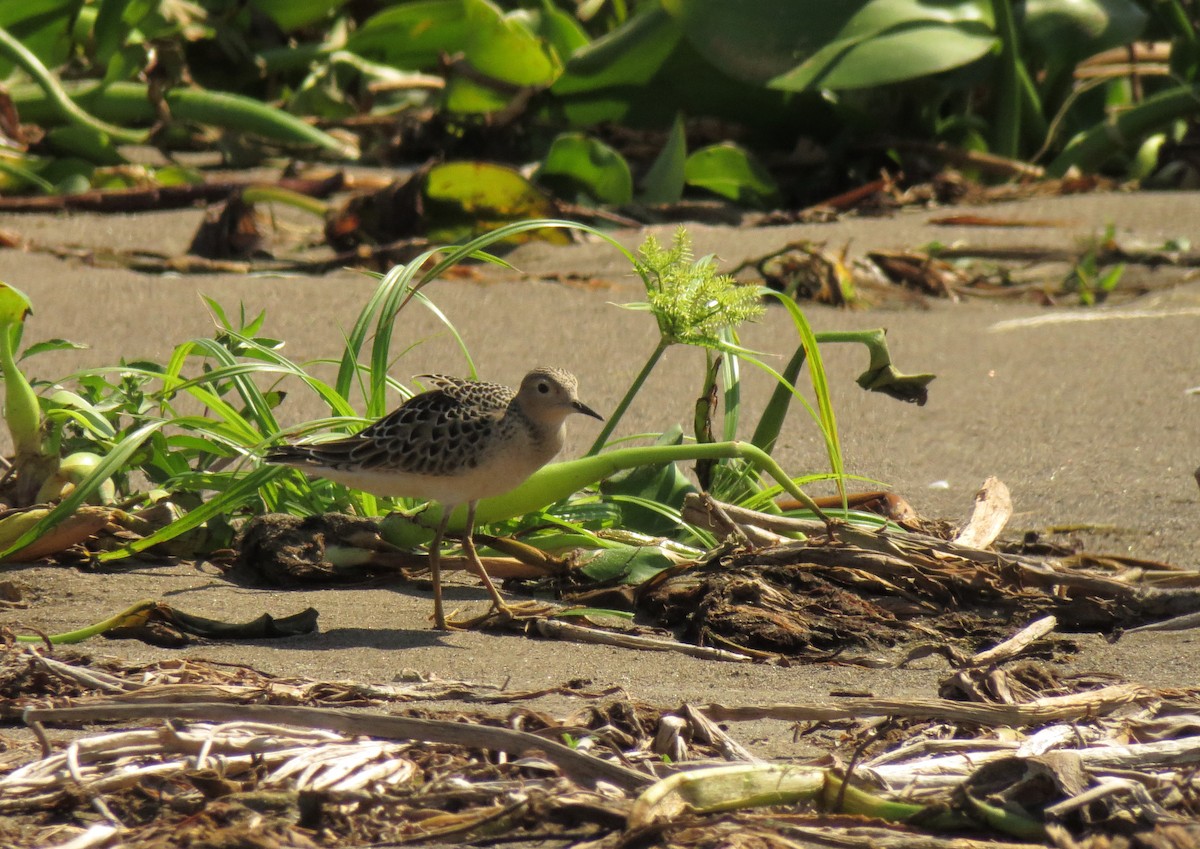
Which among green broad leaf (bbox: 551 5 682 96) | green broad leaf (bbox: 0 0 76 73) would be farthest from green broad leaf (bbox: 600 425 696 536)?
green broad leaf (bbox: 0 0 76 73)

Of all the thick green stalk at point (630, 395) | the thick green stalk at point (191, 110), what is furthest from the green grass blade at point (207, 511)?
the thick green stalk at point (191, 110)

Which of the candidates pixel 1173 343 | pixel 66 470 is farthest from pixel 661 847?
pixel 1173 343

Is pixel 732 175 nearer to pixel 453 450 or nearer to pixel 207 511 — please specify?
pixel 453 450

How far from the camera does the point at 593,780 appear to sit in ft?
8.35

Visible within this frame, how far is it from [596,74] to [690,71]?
0.61 metres

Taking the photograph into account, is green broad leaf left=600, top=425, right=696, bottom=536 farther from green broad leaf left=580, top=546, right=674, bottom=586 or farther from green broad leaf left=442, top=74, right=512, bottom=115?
green broad leaf left=442, top=74, right=512, bottom=115

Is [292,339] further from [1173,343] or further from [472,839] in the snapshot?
[472,839]

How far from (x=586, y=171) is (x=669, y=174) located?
530mm

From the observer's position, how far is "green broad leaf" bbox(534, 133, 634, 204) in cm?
861

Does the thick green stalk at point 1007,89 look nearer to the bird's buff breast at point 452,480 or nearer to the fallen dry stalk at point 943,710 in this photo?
the bird's buff breast at point 452,480

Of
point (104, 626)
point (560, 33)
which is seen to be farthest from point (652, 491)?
point (560, 33)

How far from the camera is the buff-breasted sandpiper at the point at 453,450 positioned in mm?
4117

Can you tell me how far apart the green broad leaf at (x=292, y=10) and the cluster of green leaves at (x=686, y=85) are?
41cm

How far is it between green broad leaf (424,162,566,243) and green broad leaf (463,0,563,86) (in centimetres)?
204
